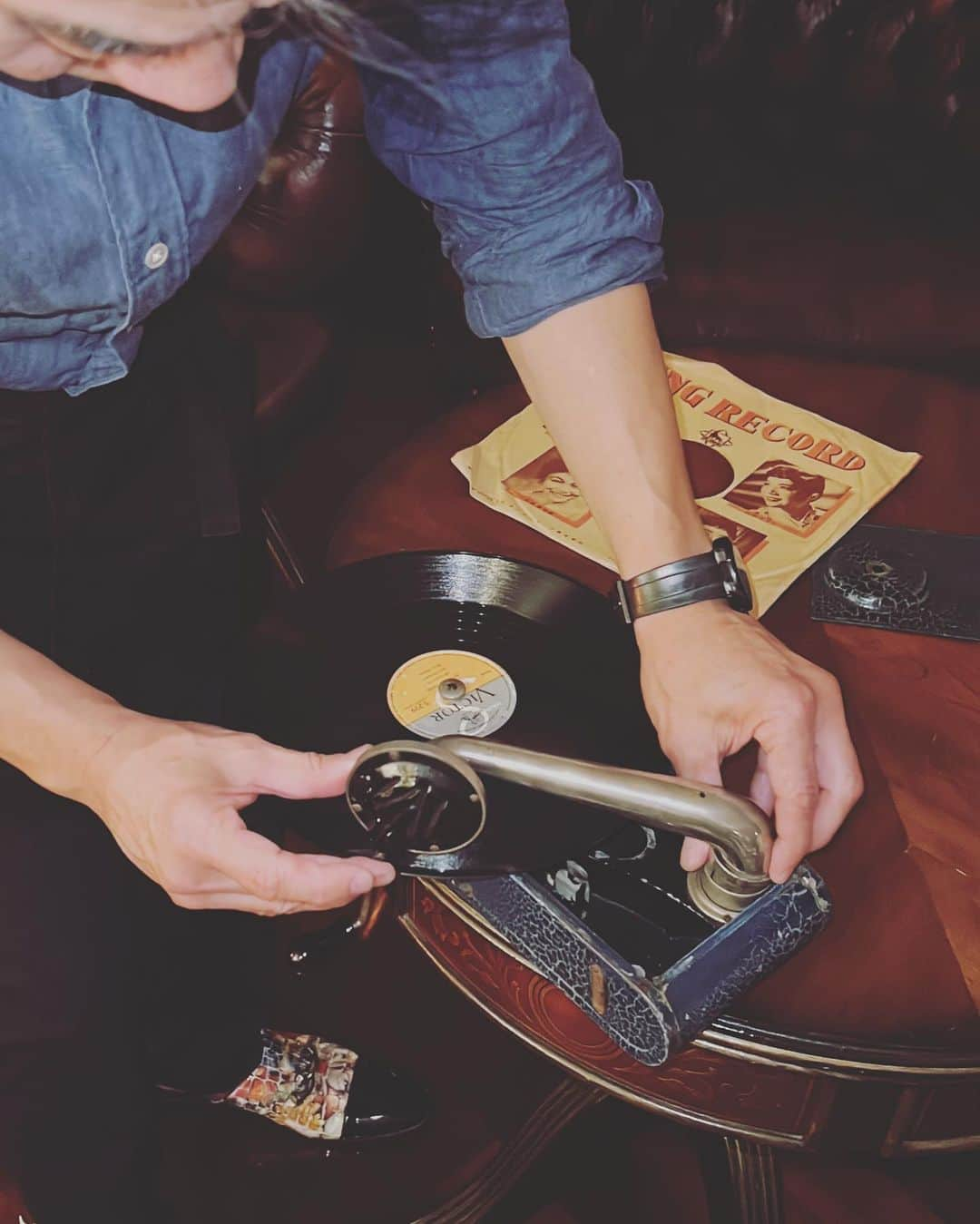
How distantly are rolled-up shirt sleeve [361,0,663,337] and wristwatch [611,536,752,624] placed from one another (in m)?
0.24

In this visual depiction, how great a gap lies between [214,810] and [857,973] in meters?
0.47

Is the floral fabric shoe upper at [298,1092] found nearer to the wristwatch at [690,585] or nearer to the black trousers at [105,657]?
the black trousers at [105,657]

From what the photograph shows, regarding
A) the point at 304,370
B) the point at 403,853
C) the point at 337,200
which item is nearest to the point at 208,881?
the point at 403,853

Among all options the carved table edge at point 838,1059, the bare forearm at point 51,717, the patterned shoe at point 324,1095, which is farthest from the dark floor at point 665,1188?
the bare forearm at point 51,717

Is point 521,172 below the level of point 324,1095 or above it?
above

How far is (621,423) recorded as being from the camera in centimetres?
95

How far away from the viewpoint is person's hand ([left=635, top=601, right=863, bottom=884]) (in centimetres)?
78

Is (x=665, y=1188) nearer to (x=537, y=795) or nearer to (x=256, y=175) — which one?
(x=537, y=795)

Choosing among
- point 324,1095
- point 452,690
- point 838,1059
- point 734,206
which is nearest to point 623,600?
point 452,690

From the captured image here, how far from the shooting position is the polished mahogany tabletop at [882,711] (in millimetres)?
819

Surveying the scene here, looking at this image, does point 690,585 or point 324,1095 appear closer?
point 690,585

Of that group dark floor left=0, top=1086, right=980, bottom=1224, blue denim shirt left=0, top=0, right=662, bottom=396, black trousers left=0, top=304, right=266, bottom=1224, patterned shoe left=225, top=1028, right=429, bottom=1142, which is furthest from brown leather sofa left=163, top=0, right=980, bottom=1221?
blue denim shirt left=0, top=0, right=662, bottom=396

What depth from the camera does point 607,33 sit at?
2.01m

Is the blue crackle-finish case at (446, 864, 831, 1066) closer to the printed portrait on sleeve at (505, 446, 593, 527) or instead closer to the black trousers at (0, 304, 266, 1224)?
the black trousers at (0, 304, 266, 1224)
